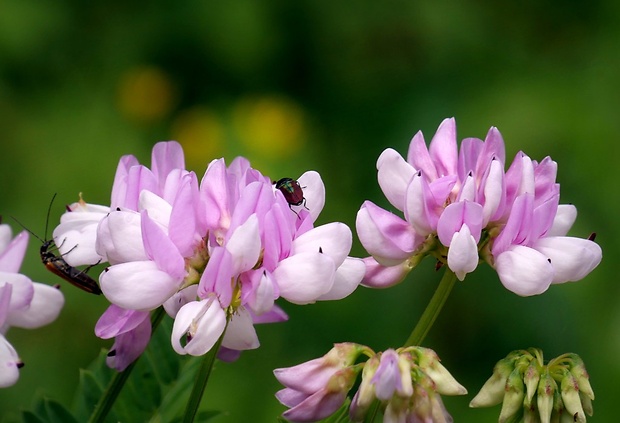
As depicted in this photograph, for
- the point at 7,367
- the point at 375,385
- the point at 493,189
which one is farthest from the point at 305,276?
the point at 7,367

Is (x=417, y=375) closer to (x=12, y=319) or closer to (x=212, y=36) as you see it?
(x=12, y=319)

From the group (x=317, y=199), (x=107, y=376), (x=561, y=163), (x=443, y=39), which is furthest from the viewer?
(x=443, y=39)

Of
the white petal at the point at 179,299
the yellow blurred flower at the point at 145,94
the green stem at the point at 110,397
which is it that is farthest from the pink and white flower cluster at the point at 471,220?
the yellow blurred flower at the point at 145,94

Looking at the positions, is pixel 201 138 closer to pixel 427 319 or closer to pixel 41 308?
pixel 41 308

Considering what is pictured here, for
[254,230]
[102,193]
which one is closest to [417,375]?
[254,230]

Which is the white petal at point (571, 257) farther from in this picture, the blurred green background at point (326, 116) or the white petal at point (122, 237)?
the blurred green background at point (326, 116)

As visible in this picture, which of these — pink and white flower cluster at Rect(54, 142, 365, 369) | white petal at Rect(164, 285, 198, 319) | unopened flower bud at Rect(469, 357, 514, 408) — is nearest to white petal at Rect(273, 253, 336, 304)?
pink and white flower cluster at Rect(54, 142, 365, 369)
